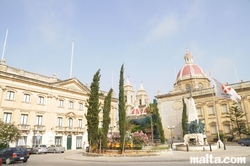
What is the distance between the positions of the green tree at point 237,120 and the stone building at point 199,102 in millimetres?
1200

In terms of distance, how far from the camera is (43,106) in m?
33.9

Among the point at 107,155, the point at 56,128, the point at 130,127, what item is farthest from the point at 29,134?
the point at 130,127

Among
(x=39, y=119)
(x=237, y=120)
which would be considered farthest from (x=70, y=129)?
(x=237, y=120)

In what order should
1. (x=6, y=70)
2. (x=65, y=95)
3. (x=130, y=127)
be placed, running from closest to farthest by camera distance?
(x=6, y=70) → (x=65, y=95) → (x=130, y=127)

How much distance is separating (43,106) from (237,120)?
37.3 metres

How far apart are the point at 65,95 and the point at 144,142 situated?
75.5ft

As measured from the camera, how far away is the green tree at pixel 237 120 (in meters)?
35.4

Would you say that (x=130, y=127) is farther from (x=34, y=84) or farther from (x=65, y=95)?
(x=34, y=84)

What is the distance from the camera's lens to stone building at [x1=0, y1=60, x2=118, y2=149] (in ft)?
97.1

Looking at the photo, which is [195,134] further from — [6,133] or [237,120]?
[6,133]

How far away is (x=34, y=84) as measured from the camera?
1302 inches

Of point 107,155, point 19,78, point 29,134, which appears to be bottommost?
point 107,155

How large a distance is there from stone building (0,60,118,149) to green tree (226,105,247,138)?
3047 centimetres

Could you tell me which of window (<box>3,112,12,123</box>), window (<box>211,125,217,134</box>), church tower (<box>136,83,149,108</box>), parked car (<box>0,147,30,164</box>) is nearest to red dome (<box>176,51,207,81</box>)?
window (<box>211,125,217,134</box>)
